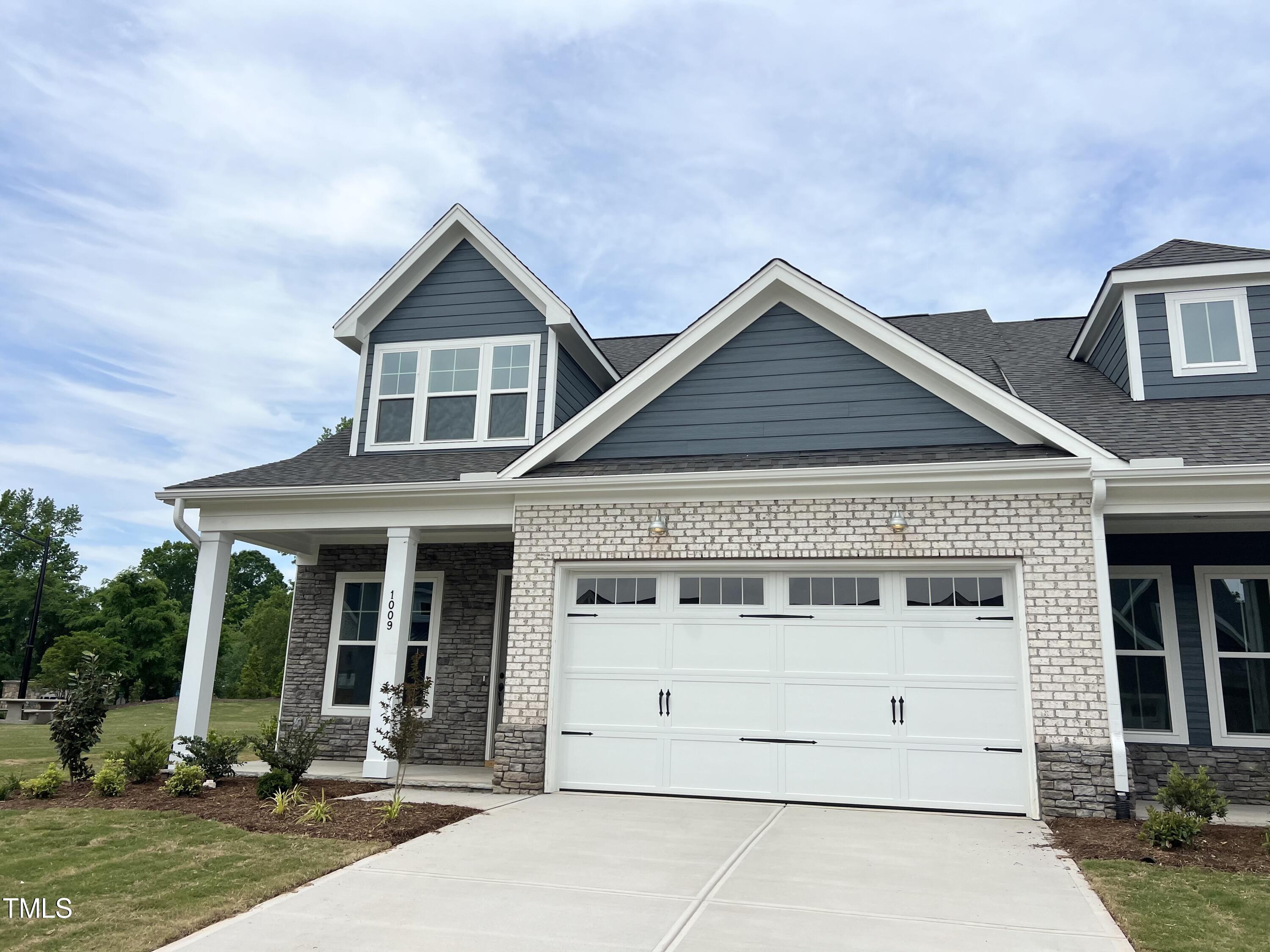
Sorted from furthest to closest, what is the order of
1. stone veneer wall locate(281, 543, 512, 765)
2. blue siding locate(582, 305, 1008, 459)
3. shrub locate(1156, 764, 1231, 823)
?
stone veneer wall locate(281, 543, 512, 765), blue siding locate(582, 305, 1008, 459), shrub locate(1156, 764, 1231, 823)

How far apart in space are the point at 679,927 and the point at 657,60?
43.1 feet

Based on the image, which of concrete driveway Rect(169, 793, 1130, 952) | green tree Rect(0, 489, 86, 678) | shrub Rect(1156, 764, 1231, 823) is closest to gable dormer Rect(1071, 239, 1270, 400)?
shrub Rect(1156, 764, 1231, 823)

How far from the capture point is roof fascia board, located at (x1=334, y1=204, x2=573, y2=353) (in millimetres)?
12148

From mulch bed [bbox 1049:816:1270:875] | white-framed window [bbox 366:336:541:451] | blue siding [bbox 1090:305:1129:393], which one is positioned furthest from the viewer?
white-framed window [bbox 366:336:541:451]

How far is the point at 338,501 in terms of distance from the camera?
10.6 m

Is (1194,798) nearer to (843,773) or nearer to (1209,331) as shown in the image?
(843,773)

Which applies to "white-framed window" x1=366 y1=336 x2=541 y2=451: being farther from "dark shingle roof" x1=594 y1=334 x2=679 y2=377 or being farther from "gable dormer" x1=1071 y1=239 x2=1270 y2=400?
"gable dormer" x1=1071 y1=239 x2=1270 y2=400

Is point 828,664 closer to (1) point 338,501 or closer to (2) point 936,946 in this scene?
(2) point 936,946

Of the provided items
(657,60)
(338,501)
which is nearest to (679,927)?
(338,501)

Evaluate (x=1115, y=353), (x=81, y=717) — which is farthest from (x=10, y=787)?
(x=1115, y=353)

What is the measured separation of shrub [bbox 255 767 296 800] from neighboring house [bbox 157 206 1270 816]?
141 centimetres

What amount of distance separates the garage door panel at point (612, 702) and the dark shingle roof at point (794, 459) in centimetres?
235

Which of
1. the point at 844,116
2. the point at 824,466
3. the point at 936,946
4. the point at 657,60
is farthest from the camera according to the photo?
the point at 844,116

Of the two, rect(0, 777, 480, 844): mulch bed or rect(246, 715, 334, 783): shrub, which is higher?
rect(246, 715, 334, 783): shrub
